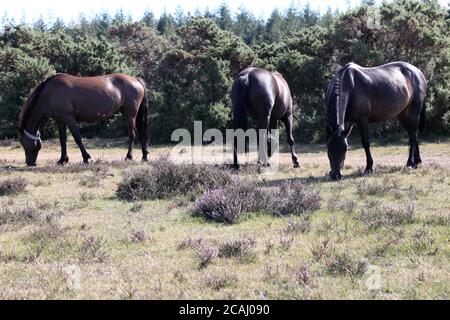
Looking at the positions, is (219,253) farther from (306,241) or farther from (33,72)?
(33,72)

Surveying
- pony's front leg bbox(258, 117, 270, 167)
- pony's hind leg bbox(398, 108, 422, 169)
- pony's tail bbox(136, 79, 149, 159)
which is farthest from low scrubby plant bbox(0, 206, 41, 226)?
pony's hind leg bbox(398, 108, 422, 169)

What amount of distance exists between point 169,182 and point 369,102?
4657 millimetres

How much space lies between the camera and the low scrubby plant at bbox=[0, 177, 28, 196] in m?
9.60

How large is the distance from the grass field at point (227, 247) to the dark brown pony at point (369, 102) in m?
1.10

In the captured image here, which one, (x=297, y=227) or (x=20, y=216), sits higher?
(x=297, y=227)

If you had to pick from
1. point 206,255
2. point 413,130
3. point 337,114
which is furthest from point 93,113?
point 206,255

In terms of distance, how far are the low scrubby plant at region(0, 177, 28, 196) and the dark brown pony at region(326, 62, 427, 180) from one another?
19.0 ft

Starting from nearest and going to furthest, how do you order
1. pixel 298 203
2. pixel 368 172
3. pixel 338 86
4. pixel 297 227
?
pixel 297 227
pixel 298 203
pixel 338 86
pixel 368 172

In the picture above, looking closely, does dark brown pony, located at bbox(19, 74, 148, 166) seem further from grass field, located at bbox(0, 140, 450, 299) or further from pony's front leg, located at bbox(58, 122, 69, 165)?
grass field, located at bbox(0, 140, 450, 299)

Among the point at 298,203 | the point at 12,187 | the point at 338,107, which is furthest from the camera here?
the point at 338,107

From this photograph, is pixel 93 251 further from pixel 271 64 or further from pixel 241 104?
pixel 271 64

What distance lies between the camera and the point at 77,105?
46.0 feet

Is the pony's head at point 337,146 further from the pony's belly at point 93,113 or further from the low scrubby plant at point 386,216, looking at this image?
the pony's belly at point 93,113

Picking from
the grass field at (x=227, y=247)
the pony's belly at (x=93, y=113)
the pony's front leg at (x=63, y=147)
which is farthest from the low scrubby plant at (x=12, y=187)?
the pony's belly at (x=93, y=113)
